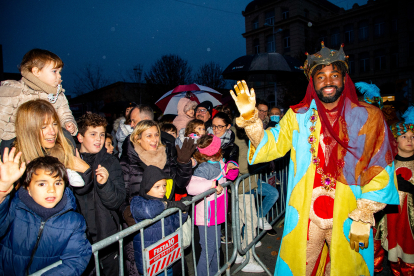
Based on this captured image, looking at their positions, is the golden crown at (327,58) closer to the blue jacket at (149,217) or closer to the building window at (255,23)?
the blue jacket at (149,217)

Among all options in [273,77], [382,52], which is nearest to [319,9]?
[382,52]

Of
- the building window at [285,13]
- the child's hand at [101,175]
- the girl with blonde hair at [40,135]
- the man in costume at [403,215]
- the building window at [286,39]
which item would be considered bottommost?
the man in costume at [403,215]

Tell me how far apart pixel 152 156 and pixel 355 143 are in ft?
6.94

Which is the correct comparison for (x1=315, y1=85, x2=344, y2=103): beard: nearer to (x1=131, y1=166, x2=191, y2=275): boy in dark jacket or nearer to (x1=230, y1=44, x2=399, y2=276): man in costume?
(x1=230, y1=44, x2=399, y2=276): man in costume

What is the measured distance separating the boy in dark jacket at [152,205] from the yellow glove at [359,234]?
1.50 meters

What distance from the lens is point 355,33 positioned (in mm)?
33062

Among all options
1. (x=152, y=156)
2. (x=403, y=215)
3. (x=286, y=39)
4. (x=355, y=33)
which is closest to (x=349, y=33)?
(x=355, y=33)

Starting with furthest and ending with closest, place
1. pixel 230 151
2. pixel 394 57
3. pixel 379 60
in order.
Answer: pixel 379 60 → pixel 394 57 → pixel 230 151

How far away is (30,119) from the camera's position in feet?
7.01

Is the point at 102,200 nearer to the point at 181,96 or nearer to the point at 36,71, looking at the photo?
the point at 36,71

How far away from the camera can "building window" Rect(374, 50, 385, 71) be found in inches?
1204

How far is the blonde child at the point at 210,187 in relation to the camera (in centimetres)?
322

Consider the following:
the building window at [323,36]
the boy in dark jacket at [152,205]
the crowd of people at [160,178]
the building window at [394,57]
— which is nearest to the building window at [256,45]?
the building window at [323,36]

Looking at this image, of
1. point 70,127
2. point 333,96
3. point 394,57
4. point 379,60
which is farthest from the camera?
point 379,60
